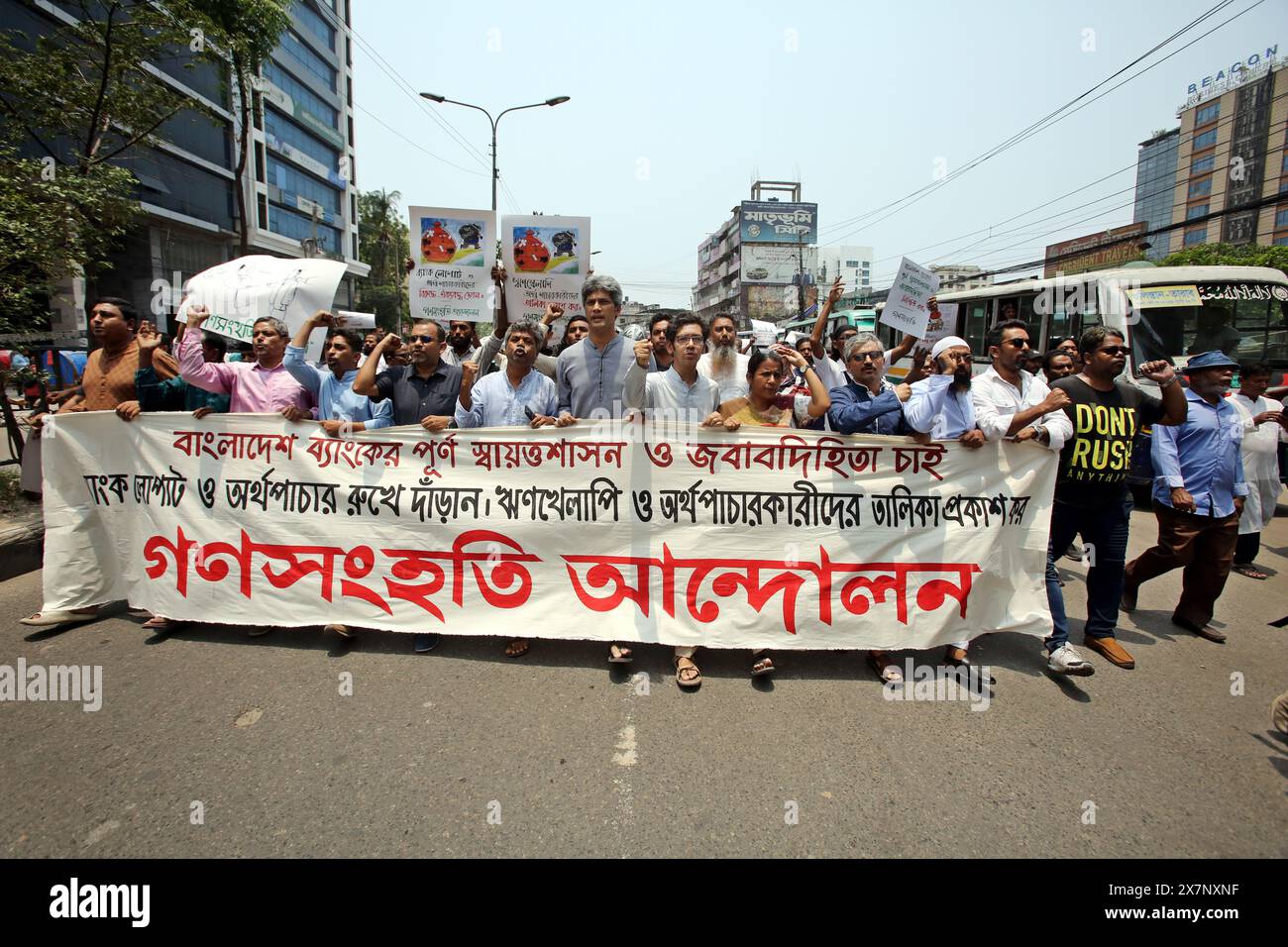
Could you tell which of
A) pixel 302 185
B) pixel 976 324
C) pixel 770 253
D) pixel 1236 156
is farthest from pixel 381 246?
pixel 1236 156

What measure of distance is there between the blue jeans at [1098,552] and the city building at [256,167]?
7036 millimetres

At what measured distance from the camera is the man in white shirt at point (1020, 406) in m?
3.47

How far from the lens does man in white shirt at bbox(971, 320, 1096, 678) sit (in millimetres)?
3473

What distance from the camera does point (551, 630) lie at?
11.9 ft

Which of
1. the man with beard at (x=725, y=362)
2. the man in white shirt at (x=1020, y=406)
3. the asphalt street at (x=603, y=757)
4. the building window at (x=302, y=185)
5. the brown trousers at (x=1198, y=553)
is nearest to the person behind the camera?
the asphalt street at (x=603, y=757)

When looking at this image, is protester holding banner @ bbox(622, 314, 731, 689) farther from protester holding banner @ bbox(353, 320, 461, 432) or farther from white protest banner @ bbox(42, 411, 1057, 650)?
protester holding banner @ bbox(353, 320, 461, 432)

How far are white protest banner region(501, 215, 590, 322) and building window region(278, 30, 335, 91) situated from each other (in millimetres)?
44763

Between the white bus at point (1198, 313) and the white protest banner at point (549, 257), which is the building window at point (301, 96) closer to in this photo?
the white protest banner at point (549, 257)

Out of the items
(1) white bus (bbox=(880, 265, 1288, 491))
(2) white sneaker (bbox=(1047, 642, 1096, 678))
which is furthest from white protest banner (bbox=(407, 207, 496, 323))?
(1) white bus (bbox=(880, 265, 1288, 491))

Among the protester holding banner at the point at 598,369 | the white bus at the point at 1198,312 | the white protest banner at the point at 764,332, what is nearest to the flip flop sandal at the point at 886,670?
the protester holding banner at the point at 598,369

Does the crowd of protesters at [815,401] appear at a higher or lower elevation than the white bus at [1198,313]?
lower

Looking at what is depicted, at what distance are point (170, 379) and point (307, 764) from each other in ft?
10.1

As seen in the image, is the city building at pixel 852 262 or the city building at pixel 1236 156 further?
the city building at pixel 852 262
